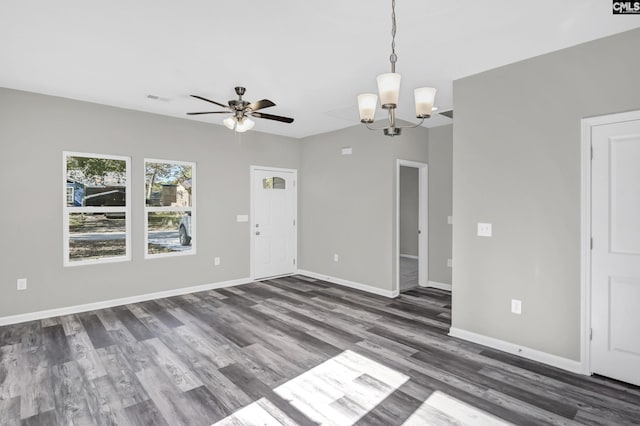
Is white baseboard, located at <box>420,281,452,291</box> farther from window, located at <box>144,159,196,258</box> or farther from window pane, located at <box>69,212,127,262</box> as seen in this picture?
window pane, located at <box>69,212,127,262</box>

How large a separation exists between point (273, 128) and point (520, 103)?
384 centimetres

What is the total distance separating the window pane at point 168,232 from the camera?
16.2 feet

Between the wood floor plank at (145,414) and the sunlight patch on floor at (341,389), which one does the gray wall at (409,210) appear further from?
the wood floor plank at (145,414)

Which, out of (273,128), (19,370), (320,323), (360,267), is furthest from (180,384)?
(273,128)

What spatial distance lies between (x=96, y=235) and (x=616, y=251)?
18.8ft

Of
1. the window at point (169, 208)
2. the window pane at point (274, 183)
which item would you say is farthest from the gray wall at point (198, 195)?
the window pane at point (274, 183)

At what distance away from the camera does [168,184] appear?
16.7 feet

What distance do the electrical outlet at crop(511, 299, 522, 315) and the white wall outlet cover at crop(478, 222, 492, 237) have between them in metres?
0.66

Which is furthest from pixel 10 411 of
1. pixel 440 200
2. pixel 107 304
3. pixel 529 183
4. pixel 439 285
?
pixel 440 200

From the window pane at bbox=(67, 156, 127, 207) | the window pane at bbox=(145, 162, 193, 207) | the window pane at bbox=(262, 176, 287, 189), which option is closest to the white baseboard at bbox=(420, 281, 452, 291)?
the window pane at bbox=(262, 176, 287, 189)

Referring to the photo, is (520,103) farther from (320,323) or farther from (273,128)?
(273,128)

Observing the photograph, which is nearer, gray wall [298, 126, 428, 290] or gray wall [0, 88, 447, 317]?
gray wall [0, 88, 447, 317]

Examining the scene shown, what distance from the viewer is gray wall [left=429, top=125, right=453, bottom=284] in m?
5.46

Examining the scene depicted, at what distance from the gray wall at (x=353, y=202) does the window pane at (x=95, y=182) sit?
125 inches
